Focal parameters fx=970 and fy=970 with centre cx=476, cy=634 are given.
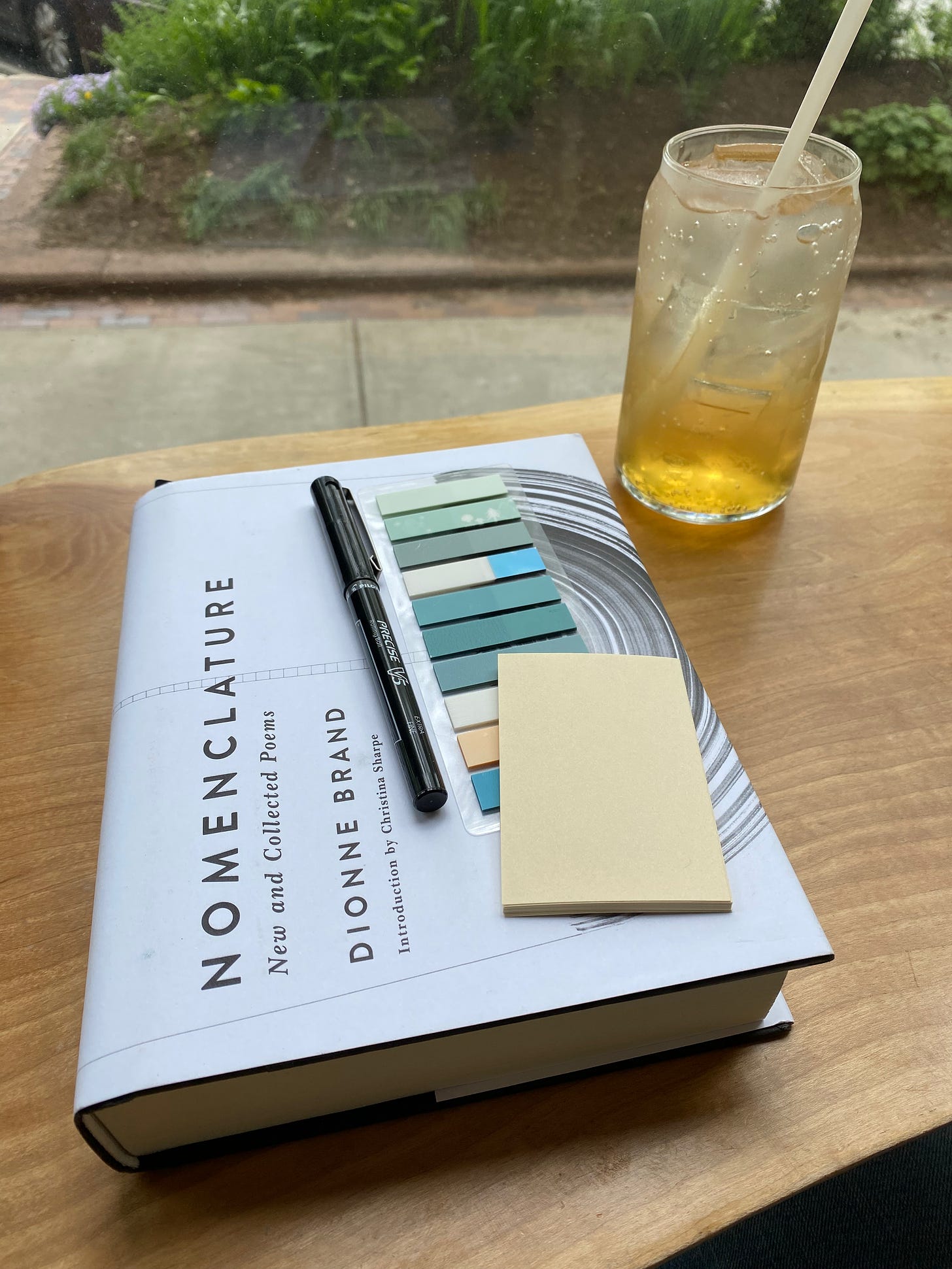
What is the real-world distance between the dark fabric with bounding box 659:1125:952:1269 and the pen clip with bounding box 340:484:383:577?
47 cm

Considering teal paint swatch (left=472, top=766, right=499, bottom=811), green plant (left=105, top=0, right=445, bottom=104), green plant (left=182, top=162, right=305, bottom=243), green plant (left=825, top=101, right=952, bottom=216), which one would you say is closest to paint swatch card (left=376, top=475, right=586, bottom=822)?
teal paint swatch (left=472, top=766, right=499, bottom=811)

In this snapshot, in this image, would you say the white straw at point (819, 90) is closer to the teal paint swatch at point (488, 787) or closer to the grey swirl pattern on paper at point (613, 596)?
the grey swirl pattern on paper at point (613, 596)

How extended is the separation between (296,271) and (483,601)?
0.85 m

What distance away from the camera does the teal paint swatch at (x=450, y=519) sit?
19.7 inches

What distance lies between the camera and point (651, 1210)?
0.34 m

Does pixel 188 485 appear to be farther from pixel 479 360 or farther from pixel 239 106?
pixel 479 360

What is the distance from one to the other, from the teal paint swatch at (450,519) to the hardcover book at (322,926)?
0.06 m

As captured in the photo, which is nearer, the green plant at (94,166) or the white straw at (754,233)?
the white straw at (754,233)

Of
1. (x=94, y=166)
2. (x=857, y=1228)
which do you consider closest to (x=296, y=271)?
(x=94, y=166)

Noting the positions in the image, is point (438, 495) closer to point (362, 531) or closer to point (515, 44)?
point (362, 531)

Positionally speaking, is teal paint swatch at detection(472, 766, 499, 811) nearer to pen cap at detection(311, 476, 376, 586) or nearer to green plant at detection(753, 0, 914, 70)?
pen cap at detection(311, 476, 376, 586)

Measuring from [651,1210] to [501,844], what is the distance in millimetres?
135

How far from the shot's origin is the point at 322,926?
34 cm

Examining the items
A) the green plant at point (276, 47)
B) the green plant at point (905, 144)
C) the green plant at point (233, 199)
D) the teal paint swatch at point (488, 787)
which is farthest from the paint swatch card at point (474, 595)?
the green plant at point (905, 144)
